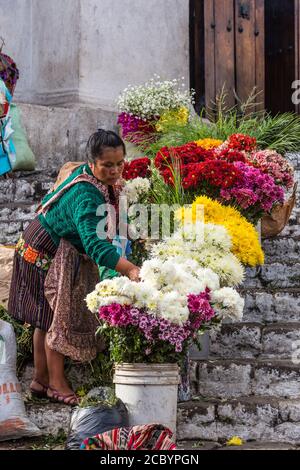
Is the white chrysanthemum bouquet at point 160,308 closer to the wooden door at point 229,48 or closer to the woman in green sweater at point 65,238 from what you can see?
the woman in green sweater at point 65,238

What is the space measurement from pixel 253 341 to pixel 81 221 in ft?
5.43

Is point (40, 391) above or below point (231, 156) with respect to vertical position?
below

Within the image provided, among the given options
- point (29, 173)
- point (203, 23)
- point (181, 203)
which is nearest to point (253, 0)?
point (203, 23)

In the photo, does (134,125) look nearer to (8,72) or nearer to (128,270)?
(8,72)

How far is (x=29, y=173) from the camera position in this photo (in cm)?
895

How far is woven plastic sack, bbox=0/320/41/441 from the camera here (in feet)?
18.3

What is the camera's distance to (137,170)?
695 cm

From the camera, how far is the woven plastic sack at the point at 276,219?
7.43m

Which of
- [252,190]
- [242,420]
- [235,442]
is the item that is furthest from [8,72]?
[235,442]

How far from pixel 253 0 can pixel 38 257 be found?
6.07m

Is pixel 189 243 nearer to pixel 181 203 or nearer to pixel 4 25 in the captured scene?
pixel 181 203

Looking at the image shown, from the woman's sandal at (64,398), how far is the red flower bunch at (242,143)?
2.20 m

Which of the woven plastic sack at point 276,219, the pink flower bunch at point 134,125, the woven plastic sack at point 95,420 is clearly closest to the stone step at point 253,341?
the woven plastic sack at point 276,219

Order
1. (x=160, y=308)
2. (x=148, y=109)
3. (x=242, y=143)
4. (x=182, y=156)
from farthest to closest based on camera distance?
(x=148, y=109)
(x=242, y=143)
(x=182, y=156)
(x=160, y=308)
